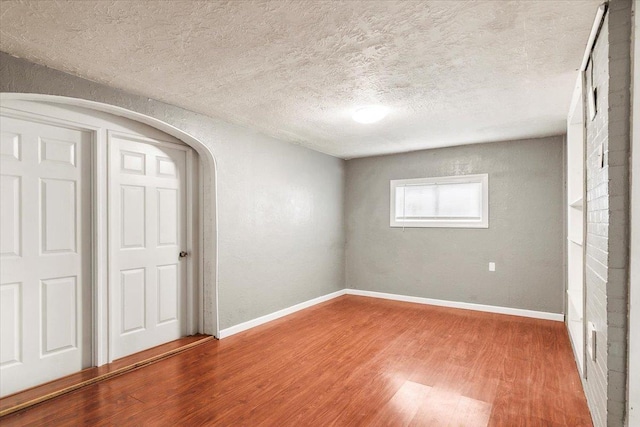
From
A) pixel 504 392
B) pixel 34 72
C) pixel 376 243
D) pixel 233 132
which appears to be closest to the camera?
pixel 34 72

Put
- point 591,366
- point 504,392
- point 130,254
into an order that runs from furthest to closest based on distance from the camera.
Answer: point 130,254
point 504,392
point 591,366

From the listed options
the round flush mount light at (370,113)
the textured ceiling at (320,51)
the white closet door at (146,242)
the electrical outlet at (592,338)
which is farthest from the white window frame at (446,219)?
the white closet door at (146,242)

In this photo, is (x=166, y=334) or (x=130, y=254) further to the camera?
(x=166, y=334)

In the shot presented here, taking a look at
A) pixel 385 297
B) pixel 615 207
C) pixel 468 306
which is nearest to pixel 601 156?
pixel 615 207

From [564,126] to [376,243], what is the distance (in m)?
2.98

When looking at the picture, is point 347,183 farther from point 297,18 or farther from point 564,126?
point 297,18

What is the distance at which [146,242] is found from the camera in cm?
331

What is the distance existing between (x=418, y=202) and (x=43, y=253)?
4606 mm

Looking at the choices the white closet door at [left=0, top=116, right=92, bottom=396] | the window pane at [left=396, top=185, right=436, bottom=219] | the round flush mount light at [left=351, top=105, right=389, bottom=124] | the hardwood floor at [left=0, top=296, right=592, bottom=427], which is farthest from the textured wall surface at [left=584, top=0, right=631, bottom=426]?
the white closet door at [left=0, top=116, right=92, bottom=396]

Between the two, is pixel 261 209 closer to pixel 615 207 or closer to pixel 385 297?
pixel 385 297

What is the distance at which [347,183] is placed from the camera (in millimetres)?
6004

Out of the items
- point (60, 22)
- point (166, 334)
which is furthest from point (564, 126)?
point (166, 334)

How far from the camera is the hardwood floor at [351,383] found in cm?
221

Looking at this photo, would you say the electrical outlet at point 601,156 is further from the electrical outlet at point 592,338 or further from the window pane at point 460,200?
the window pane at point 460,200
